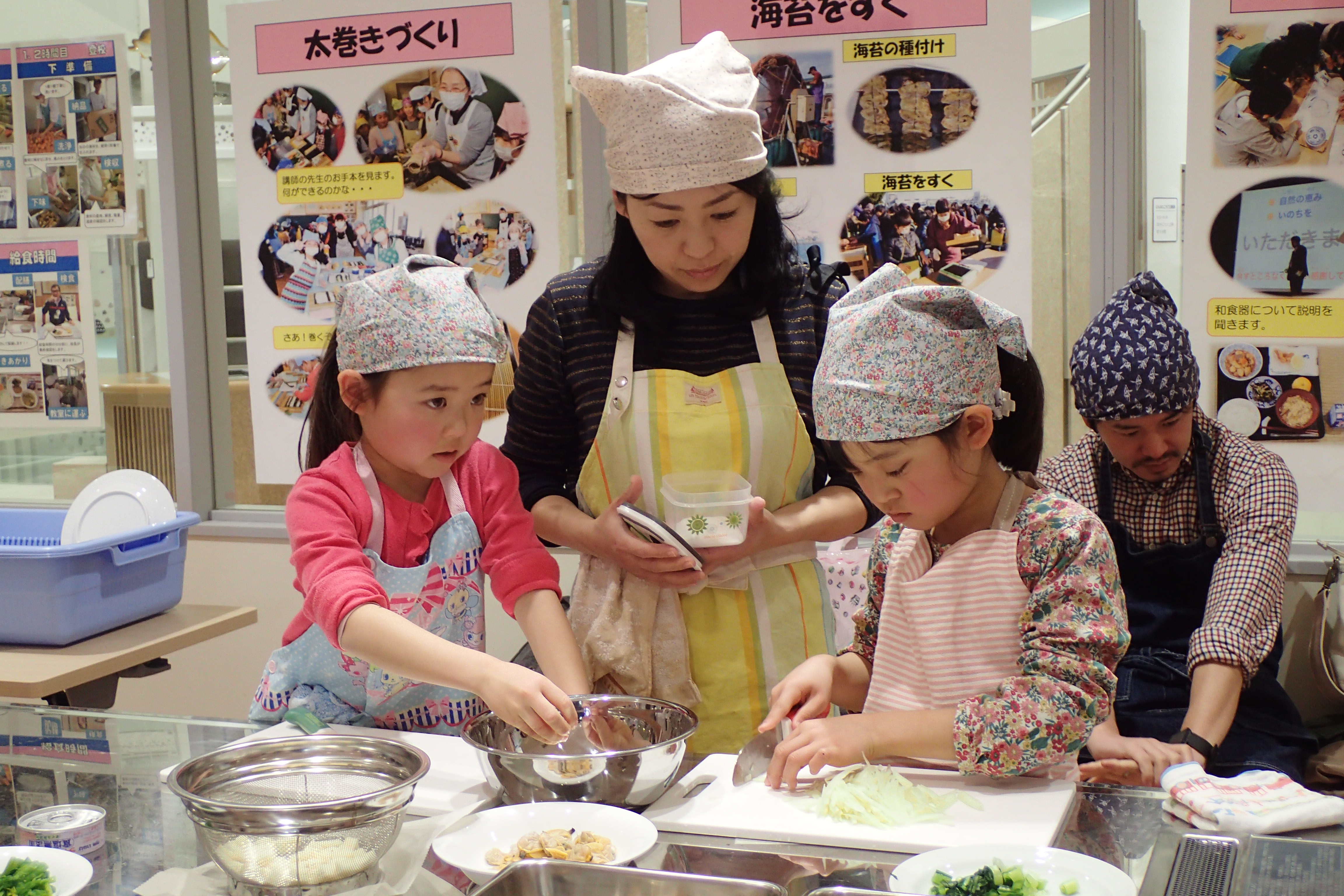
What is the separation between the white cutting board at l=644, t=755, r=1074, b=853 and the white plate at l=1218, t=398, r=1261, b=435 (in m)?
1.67

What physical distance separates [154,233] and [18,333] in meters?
0.54

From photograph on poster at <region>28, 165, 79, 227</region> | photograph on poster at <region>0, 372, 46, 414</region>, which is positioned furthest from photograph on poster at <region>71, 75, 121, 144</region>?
photograph on poster at <region>0, 372, 46, 414</region>

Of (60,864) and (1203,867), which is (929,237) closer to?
(1203,867)

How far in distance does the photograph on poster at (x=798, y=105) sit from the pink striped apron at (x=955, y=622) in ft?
5.12

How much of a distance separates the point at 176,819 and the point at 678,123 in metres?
1.02

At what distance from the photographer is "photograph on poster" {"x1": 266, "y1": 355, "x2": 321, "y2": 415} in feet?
10.7

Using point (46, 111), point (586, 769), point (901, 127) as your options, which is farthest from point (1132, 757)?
point (46, 111)

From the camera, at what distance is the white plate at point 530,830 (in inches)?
41.6

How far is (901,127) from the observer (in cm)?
273

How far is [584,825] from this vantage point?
113cm

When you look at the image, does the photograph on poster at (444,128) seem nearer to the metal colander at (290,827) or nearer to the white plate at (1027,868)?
the metal colander at (290,827)

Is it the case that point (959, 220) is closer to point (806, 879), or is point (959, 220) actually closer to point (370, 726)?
point (370, 726)

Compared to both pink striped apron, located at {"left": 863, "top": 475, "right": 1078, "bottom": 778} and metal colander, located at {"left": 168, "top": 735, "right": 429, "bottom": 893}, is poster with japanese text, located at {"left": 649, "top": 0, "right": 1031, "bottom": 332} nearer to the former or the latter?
pink striped apron, located at {"left": 863, "top": 475, "right": 1078, "bottom": 778}

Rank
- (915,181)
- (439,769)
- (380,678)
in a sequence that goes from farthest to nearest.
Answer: (915,181) < (380,678) < (439,769)
